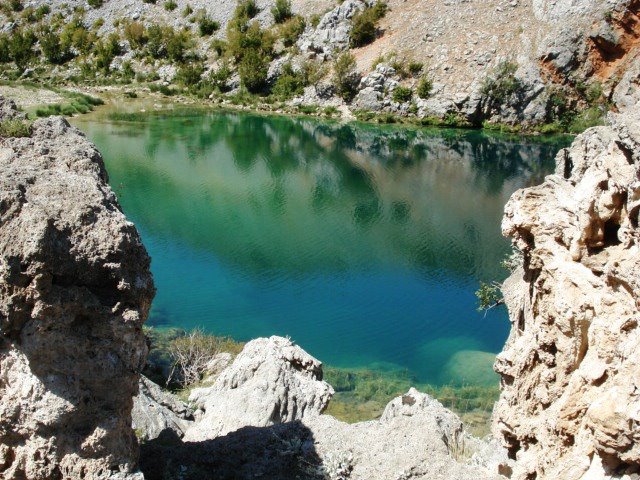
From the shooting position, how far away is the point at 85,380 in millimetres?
5793

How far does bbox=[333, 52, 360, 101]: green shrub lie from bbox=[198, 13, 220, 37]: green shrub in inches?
871

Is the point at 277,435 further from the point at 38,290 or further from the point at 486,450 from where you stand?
the point at 38,290

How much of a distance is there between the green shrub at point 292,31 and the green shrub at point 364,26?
22.8ft

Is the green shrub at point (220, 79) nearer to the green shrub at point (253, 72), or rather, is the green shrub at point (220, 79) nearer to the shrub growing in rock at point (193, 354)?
the green shrub at point (253, 72)

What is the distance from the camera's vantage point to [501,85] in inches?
2329

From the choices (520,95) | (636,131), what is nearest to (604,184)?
(636,131)

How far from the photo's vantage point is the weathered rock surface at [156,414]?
10.2m

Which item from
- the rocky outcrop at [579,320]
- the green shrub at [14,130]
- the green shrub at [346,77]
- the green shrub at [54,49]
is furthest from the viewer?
the green shrub at [54,49]

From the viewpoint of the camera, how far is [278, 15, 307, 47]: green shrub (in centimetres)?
7275

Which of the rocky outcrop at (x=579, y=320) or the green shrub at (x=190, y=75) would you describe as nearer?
the rocky outcrop at (x=579, y=320)

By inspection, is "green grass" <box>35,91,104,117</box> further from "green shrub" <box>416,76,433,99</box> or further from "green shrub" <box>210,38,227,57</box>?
"green shrub" <box>416,76,433,99</box>

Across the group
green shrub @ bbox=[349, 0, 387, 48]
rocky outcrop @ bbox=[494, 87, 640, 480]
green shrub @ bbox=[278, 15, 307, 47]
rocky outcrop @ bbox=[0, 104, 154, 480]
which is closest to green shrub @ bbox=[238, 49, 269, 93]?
green shrub @ bbox=[278, 15, 307, 47]

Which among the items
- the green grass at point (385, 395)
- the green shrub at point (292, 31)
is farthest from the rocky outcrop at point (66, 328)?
the green shrub at point (292, 31)

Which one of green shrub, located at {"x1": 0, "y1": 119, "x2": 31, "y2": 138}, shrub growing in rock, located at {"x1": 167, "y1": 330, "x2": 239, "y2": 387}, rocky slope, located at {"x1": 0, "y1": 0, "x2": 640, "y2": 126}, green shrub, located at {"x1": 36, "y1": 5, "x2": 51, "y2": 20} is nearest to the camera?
green shrub, located at {"x1": 0, "y1": 119, "x2": 31, "y2": 138}
